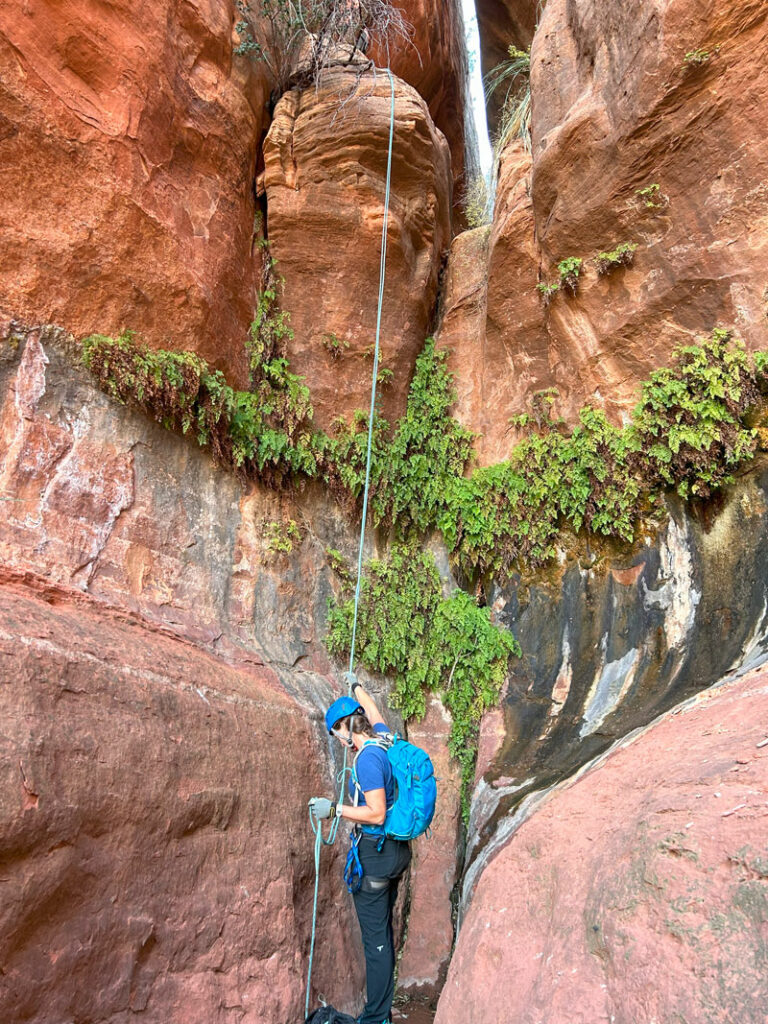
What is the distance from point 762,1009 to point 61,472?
6.02m

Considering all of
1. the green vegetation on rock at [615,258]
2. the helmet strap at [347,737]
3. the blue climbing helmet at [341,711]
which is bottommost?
the helmet strap at [347,737]

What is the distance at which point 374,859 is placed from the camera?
181 inches

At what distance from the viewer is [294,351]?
27.7ft

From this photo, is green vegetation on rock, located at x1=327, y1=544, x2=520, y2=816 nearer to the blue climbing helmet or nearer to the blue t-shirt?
the blue climbing helmet

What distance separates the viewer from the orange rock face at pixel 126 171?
19.7 ft

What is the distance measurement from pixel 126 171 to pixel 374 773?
611 cm

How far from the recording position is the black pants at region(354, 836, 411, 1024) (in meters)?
4.55

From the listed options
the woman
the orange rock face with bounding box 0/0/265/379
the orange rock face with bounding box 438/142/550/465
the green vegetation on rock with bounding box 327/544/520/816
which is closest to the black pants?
the woman

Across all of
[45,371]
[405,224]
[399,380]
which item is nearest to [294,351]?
[399,380]

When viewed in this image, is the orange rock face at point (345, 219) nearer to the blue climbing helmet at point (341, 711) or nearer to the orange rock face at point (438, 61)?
the orange rock face at point (438, 61)

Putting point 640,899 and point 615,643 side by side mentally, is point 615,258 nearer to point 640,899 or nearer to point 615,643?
point 615,643

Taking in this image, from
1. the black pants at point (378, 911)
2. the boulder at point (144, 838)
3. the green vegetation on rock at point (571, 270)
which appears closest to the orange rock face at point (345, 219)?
the green vegetation on rock at point (571, 270)

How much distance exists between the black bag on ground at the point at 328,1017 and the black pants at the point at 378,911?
161mm

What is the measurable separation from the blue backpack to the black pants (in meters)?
0.16
